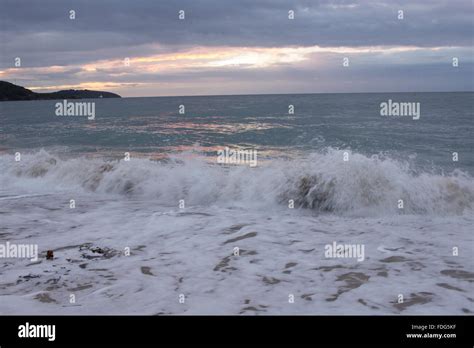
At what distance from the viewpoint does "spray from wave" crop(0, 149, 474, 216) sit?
11.5 m

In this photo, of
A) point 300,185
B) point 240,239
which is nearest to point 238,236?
point 240,239

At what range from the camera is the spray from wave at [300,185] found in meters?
11.5

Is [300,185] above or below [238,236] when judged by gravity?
above

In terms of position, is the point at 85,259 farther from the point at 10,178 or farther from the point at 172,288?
the point at 10,178

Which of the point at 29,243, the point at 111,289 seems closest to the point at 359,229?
the point at 111,289

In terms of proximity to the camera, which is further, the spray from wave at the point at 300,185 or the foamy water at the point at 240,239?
the spray from wave at the point at 300,185

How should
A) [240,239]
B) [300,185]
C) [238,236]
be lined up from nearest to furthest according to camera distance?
[240,239] → [238,236] → [300,185]

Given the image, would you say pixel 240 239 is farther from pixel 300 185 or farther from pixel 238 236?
pixel 300 185

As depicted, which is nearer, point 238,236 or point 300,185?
point 238,236

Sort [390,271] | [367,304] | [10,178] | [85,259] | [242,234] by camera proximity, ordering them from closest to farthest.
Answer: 1. [367,304]
2. [390,271]
3. [85,259]
4. [242,234]
5. [10,178]

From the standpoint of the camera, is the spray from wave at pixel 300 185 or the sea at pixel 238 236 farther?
the spray from wave at pixel 300 185

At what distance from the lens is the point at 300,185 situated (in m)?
12.5
